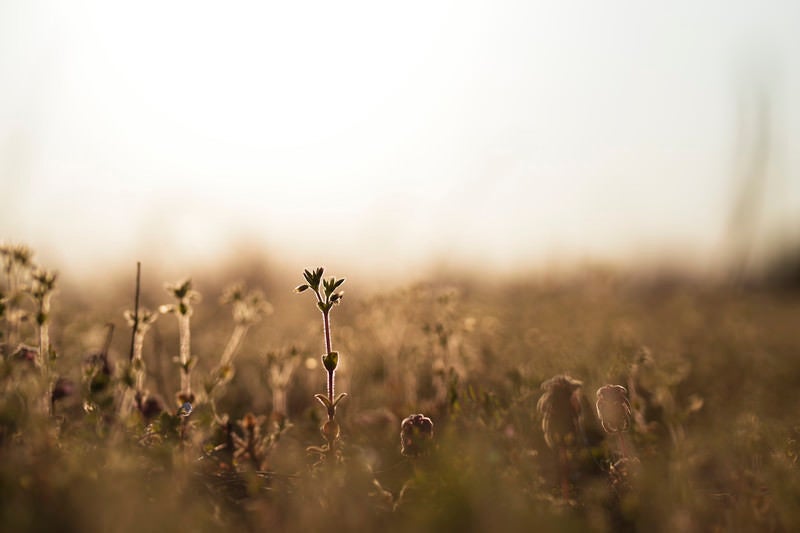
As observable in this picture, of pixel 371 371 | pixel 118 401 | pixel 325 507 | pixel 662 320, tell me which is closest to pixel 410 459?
pixel 325 507

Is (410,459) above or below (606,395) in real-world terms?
below

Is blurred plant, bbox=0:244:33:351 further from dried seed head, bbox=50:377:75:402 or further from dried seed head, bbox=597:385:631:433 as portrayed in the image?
dried seed head, bbox=597:385:631:433

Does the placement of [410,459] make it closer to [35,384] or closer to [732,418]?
[35,384]

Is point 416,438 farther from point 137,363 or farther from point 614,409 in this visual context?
point 137,363

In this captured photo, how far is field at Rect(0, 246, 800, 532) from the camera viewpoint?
1.86 meters

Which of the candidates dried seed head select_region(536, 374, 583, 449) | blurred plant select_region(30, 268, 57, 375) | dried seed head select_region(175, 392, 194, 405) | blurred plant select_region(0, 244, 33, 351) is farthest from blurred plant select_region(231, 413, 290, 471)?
dried seed head select_region(536, 374, 583, 449)

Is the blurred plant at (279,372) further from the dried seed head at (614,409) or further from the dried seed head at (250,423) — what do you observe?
the dried seed head at (614,409)

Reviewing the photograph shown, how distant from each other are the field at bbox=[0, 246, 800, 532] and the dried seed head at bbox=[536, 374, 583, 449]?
1cm

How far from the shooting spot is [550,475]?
2.86 m

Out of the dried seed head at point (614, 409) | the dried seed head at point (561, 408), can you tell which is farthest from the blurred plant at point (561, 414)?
the dried seed head at point (614, 409)

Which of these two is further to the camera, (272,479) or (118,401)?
(118,401)

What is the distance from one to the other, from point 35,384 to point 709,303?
33.0 ft

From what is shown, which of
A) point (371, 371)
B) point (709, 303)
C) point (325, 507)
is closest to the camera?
point (325, 507)

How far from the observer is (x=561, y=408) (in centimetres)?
300
